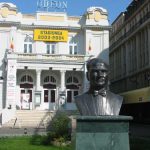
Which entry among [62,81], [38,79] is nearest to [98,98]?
[38,79]

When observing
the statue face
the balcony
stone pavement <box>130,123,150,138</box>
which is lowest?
stone pavement <box>130,123,150,138</box>

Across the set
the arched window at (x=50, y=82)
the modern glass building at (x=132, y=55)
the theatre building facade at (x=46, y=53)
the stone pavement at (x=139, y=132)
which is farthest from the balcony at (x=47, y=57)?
the stone pavement at (x=139, y=132)

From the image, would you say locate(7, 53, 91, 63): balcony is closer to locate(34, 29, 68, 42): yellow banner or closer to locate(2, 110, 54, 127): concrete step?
locate(34, 29, 68, 42): yellow banner

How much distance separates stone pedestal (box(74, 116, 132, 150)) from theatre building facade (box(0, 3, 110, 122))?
142ft

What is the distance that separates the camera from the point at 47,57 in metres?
56.6

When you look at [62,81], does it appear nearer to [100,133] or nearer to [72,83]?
[72,83]

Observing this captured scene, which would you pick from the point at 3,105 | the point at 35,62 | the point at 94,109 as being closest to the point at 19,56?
the point at 35,62

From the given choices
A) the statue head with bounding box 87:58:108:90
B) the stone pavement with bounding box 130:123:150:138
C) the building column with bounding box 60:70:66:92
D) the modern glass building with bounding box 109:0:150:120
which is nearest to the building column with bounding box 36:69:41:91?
the building column with bounding box 60:70:66:92

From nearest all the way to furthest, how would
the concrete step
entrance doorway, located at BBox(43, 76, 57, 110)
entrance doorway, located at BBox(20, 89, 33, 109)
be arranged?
1. the concrete step
2. entrance doorway, located at BBox(20, 89, 33, 109)
3. entrance doorway, located at BBox(43, 76, 57, 110)

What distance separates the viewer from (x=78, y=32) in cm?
6162

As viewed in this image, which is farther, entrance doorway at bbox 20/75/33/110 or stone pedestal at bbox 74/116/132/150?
entrance doorway at bbox 20/75/33/110

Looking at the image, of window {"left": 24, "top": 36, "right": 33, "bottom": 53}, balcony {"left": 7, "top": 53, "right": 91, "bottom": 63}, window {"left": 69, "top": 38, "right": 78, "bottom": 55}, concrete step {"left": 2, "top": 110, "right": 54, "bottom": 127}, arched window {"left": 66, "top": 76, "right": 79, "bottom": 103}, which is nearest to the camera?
concrete step {"left": 2, "top": 110, "right": 54, "bottom": 127}

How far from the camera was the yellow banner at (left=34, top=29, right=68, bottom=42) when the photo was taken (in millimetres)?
59438

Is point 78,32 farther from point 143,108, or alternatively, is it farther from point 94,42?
point 143,108
